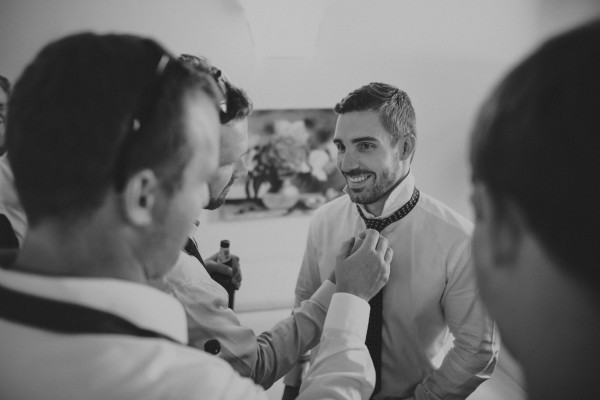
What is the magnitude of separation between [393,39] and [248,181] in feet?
4.61

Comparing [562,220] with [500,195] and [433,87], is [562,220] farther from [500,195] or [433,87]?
[433,87]

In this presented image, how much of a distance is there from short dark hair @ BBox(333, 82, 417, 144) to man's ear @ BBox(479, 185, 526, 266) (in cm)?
127

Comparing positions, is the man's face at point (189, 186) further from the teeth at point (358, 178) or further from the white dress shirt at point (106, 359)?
the teeth at point (358, 178)

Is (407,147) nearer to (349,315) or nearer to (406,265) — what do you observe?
(406,265)

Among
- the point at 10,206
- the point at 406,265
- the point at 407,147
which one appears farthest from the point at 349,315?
the point at 10,206

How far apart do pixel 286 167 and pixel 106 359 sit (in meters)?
2.29

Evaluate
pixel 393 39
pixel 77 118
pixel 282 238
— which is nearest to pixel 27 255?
pixel 77 118

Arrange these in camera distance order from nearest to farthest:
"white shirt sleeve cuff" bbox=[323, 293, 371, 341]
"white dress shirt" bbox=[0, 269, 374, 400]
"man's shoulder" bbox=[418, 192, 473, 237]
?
"white dress shirt" bbox=[0, 269, 374, 400], "white shirt sleeve cuff" bbox=[323, 293, 371, 341], "man's shoulder" bbox=[418, 192, 473, 237]

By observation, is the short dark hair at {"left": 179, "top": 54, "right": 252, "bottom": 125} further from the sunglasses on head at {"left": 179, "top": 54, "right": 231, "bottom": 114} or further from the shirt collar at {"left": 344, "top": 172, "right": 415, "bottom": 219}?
the shirt collar at {"left": 344, "top": 172, "right": 415, "bottom": 219}

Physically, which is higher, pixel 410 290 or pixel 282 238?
pixel 410 290

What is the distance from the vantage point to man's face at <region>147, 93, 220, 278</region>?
23.3 inches

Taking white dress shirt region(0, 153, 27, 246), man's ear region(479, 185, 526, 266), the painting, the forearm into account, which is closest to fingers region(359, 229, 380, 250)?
the forearm

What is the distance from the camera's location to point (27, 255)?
554 mm

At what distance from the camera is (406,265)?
5.06 feet
